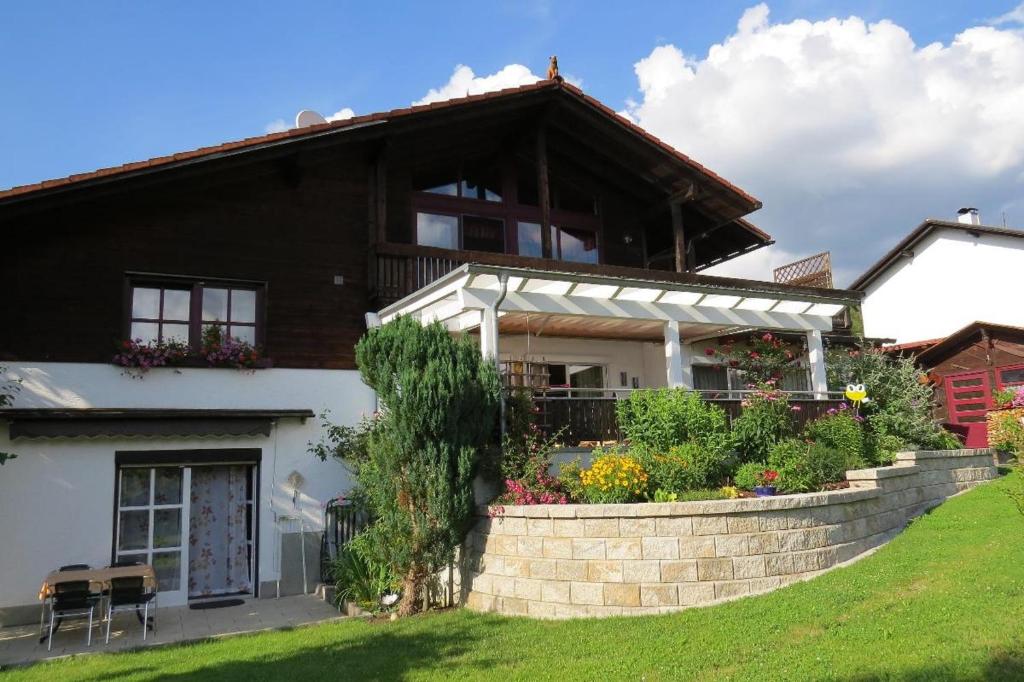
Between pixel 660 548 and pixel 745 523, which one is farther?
pixel 745 523

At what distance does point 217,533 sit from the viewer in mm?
11805

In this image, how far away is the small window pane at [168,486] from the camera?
1147 centimetres

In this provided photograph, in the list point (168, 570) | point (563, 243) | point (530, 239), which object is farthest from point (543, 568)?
point (563, 243)

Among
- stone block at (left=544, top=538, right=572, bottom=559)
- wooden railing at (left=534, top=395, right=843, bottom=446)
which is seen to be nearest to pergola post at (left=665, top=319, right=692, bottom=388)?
wooden railing at (left=534, top=395, right=843, bottom=446)

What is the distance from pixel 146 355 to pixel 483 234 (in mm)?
7151

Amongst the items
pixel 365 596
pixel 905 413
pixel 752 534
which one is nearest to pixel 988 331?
pixel 905 413

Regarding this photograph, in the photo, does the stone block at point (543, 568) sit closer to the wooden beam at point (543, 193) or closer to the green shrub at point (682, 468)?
the green shrub at point (682, 468)

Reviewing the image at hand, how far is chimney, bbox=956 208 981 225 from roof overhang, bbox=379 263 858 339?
18273 millimetres

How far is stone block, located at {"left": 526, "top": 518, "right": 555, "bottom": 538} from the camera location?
848 cm

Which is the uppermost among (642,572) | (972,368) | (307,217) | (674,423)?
(307,217)

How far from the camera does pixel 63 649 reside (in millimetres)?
8672

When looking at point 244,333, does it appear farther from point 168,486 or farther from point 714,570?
point 714,570

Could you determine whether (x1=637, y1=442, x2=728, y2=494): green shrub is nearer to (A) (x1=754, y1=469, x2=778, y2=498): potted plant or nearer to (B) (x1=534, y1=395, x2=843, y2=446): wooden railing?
(A) (x1=754, y1=469, x2=778, y2=498): potted plant

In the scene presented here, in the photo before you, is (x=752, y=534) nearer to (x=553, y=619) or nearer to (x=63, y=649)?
(x=553, y=619)
